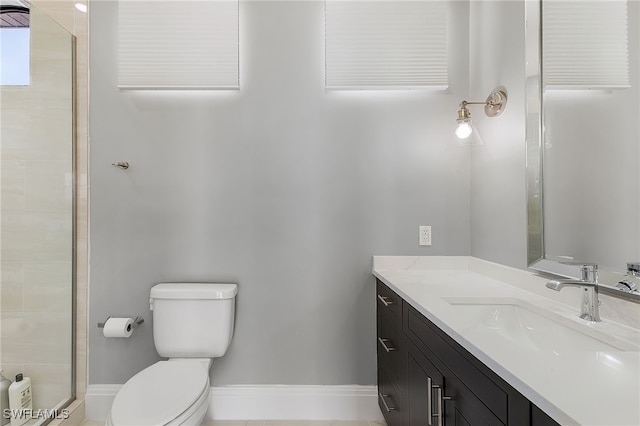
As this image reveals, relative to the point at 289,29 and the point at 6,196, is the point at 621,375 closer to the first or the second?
the point at 289,29

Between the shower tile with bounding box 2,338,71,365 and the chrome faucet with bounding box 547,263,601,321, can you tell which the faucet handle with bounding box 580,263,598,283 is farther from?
the shower tile with bounding box 2,338,71,365

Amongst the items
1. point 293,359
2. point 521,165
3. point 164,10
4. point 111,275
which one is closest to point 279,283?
point 293,359

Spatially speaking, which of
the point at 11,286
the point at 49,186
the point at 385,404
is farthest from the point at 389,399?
the point at 49,186

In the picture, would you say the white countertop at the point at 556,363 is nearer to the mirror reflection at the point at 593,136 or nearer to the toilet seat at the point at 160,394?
the mirror reflection at the point at 593,136

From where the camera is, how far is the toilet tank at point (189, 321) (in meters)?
1.70

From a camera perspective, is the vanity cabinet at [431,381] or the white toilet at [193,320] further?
the white toilet at [193,320]

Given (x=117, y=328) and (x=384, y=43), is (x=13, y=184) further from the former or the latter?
(x=384, y=43)

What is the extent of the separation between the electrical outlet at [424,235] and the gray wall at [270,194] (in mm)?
37

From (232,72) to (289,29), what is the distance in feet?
1.34

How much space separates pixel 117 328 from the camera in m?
1.73

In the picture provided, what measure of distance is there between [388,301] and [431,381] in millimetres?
531

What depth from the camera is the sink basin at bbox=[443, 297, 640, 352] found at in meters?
0.85

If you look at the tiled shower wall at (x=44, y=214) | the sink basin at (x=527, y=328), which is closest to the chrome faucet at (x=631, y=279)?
the sink basin at (x=527, y=328)

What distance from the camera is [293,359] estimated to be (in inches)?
73.8
